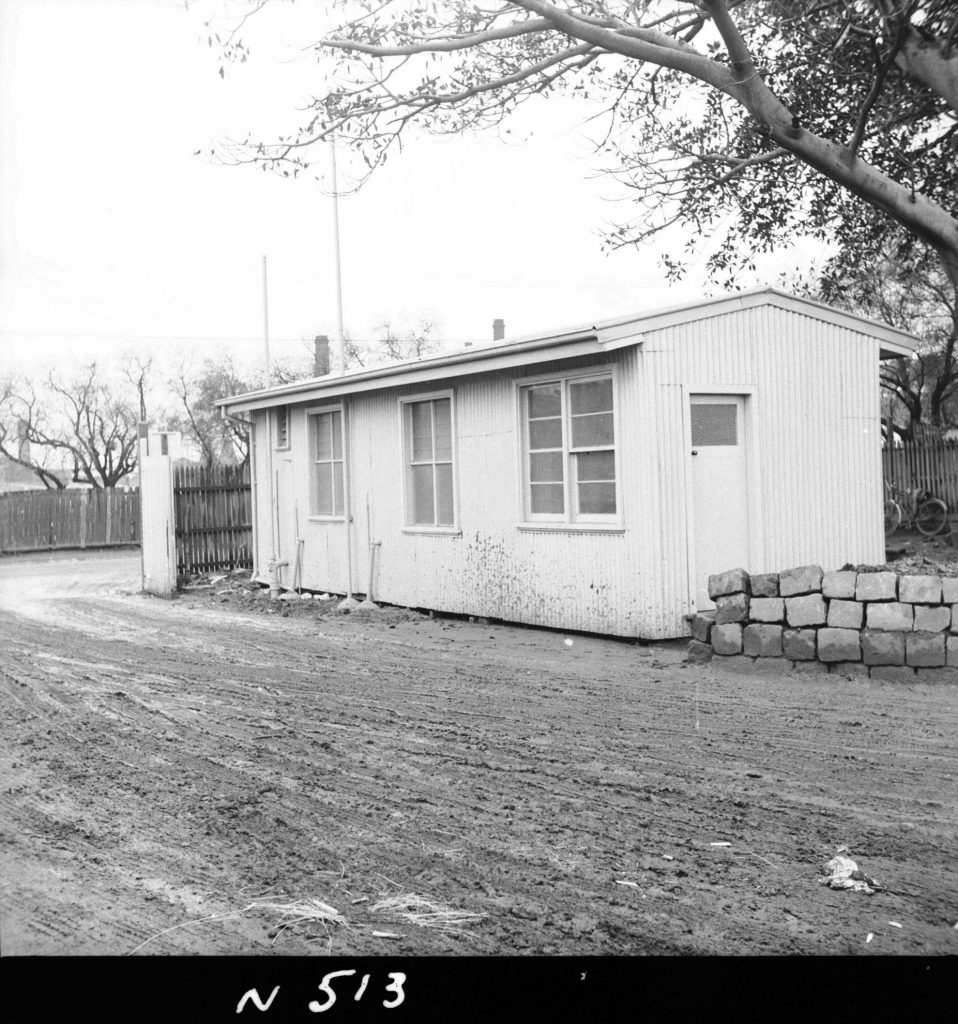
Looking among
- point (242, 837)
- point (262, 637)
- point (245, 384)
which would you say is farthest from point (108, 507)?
point (242, 837)

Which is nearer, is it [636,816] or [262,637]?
[636,816]

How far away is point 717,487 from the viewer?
11891 millimetres

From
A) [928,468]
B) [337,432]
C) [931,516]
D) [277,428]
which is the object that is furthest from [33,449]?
[931,516]

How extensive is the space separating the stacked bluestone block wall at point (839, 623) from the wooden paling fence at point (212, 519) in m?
12.2

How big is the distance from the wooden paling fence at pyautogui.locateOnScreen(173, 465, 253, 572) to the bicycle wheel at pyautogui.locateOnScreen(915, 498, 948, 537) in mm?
13625

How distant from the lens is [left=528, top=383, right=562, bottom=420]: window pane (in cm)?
1261

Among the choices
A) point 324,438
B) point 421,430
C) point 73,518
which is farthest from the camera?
point 73,518

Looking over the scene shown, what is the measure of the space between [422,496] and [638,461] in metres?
4.27

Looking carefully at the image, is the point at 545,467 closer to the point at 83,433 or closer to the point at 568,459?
the point at 568,459

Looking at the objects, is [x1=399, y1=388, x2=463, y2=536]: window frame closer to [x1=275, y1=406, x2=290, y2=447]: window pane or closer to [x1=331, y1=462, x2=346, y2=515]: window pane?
[x1=331, y1=462, x2=346, y2=515]: window pane

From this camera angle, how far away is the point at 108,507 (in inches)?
1225
